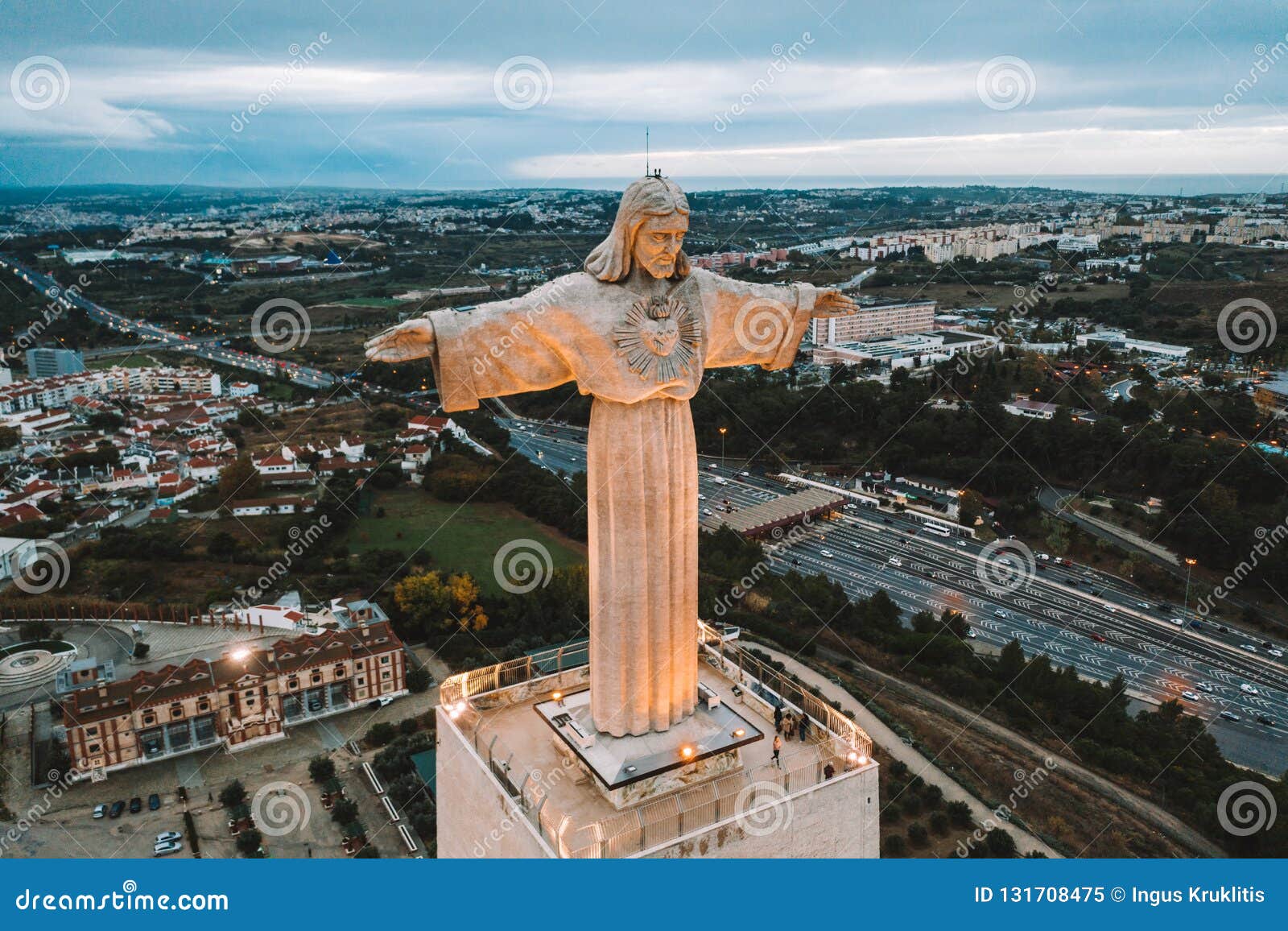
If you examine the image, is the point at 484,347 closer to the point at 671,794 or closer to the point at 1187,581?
the point at 671,794

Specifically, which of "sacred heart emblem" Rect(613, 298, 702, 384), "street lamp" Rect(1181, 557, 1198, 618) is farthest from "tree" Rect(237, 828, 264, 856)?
"street lamp" Rect(1181, 557, 1198, 618)

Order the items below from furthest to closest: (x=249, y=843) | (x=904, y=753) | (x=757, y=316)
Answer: (x=904, y=753) < (x=249, y=843) < (x=757, y=316)

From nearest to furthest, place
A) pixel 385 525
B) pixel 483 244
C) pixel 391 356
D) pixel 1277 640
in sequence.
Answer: pixel 391 356 → pixel 1277 640 → pixel 385 525 → pixel 483 244

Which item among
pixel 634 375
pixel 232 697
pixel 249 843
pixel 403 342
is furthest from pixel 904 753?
pixel 403 342

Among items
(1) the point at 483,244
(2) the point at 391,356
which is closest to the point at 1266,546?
(2) the point at 391,356

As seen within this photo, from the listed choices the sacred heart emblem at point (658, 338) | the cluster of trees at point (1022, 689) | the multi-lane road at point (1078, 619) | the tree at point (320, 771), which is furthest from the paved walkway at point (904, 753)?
the sacred heart emblem at point (658, 338)

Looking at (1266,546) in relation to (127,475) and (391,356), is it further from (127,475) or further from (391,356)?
(127,475)

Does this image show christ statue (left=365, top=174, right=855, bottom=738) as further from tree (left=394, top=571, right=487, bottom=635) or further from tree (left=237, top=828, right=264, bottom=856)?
tree (left=394, top=571, right=487, bottom=635)

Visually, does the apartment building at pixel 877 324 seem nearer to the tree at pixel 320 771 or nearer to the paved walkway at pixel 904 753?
the paved walkway at pixel 904 753
